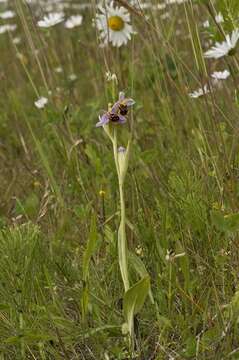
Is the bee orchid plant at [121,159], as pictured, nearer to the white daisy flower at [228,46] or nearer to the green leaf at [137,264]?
the green leaf at [137,264]

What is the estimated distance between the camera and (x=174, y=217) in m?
1.39

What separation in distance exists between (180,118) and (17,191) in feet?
1.77

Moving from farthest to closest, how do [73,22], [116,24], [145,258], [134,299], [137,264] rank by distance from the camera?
1. [73,22]
2. [116,24]
3. [145,258]
4. [137,264]
5. [134,299]

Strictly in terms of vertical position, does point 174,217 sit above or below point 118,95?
below

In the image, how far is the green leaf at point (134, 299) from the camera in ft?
3.49

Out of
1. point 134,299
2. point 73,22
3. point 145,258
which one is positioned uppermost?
point 134,299

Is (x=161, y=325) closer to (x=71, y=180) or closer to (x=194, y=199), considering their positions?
(x=194, y=199)

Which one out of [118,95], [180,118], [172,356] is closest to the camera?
[172,356]

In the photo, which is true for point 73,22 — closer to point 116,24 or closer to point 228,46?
point 116,24

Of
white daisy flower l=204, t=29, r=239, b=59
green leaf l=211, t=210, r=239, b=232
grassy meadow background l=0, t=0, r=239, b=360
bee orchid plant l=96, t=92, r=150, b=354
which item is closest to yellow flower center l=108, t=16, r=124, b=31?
grassy meadow background l=0, t=0, r=239, b=360

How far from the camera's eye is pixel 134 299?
1.09m

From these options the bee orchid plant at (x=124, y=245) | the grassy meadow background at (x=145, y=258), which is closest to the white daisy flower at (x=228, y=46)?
the grassy meadow background at (x=145, y=258)

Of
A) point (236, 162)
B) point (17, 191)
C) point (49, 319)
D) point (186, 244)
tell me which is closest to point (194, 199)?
point (186, 244)

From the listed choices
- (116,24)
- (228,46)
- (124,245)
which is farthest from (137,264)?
(116,24)
